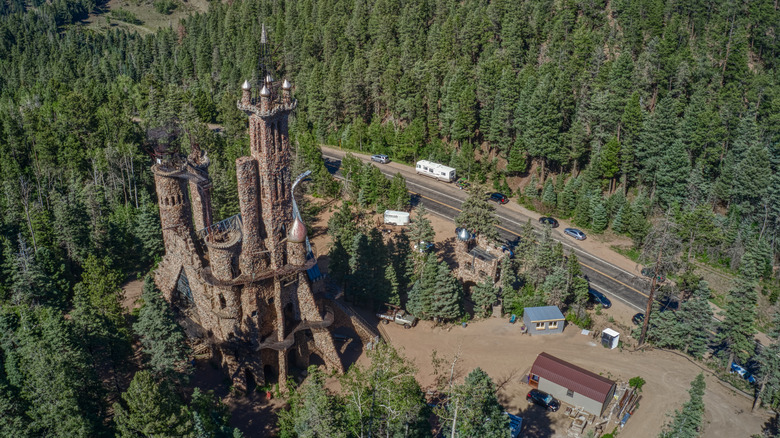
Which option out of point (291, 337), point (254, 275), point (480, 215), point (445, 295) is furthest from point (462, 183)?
point (254, 275)

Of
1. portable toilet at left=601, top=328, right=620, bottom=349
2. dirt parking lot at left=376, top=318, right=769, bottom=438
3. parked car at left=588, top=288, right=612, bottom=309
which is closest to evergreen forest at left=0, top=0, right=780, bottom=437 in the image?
dirt parking lot at left=376, top=318, right=769, bottom=438

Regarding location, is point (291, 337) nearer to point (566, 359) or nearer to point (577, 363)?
point (566, 359)

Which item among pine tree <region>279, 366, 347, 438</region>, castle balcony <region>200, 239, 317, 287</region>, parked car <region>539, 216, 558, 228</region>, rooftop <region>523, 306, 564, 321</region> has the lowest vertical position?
parked car <region>539, 216, 558, 228</region>

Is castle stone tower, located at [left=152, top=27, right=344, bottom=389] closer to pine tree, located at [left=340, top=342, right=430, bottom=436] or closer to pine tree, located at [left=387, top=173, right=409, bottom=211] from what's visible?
pine tree, located at [left=340, top=342, right=430, bottom=436]

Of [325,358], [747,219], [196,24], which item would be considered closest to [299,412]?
[325,358]

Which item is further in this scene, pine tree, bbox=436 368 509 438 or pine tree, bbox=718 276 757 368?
pine tree, bbox=718 276 757 368

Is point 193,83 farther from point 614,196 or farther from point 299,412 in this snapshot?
point 299,412

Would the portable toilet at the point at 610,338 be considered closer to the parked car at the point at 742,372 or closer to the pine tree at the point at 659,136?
the parked car at the point at 742,372
